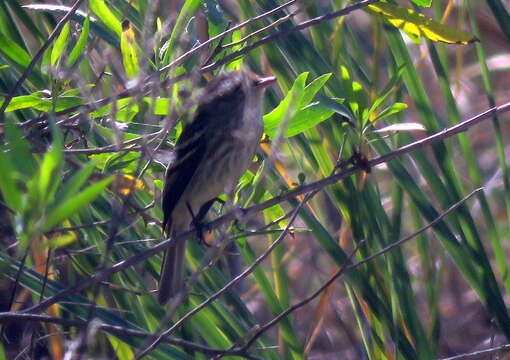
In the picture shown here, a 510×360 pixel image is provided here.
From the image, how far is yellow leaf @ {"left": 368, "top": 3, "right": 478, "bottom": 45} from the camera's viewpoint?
2479mm

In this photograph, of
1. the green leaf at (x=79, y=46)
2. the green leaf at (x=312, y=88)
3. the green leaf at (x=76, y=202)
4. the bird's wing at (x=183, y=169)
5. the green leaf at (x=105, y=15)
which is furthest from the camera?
the bird's wing at (x=183, y=169)

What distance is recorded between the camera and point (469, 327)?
16.1ft

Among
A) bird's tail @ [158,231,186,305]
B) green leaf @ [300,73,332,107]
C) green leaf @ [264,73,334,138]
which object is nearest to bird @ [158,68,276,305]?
bird's tail @ [158,231,186,305]

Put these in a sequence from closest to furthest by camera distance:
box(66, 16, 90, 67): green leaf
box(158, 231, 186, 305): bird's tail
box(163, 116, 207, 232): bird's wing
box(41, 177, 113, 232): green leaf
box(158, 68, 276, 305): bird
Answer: box(41, 177, 113, 232): green leaf → box(66, 16, 90, 67): green leaf → box(158, 231, 186, 305): bird's tail → box(158, 68, 276, 305): bird → box(163, 116, 207, 232): bird's wing

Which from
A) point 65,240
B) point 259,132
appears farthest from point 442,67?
point 65,240

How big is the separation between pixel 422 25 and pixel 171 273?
116 centimetres

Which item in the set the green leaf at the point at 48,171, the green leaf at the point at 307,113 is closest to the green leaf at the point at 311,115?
the green leaf at the point at 307,113

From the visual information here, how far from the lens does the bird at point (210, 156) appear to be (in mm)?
3039

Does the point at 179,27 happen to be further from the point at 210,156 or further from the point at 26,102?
the point at 210,156

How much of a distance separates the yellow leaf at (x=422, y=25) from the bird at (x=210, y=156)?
601mm

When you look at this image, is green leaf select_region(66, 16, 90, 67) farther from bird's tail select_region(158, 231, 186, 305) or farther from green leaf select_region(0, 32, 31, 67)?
bird's tail select_region(158, 231, 186, 305)

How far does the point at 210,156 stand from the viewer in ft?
11.4

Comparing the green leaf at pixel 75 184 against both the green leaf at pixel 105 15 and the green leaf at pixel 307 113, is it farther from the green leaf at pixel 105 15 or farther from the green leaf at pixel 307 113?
the green leaf at pixel 105 15

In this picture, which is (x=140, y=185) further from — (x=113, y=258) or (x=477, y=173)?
(x=477, y=173)
